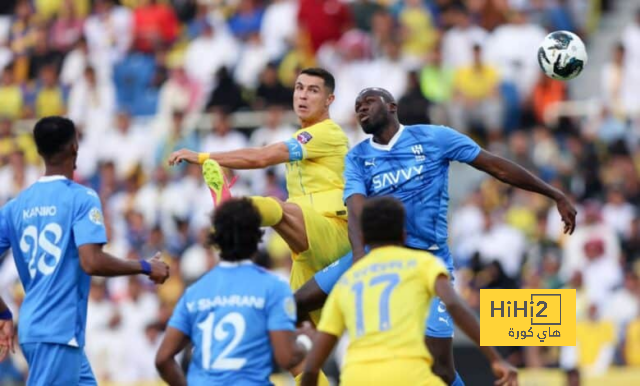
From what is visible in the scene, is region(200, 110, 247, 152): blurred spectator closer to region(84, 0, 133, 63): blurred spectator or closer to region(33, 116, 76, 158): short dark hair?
region(84, 0, 133, 63): blurred spectator

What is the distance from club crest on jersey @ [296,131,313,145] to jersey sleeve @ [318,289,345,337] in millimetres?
3312

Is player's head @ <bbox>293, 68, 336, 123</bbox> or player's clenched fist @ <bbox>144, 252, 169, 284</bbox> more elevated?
player's head @ <bbox>293, 68, 336, 123</bbox>

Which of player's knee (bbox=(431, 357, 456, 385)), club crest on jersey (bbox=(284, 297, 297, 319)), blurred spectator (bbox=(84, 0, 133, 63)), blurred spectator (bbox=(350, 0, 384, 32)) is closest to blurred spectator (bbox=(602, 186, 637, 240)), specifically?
blurred spectator (bbox=(350, 0, 384, 32))

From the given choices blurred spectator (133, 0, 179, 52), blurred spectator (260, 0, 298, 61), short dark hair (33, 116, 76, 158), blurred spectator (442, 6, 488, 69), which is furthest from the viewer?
blurred spectator (133, 0, 179, 52)

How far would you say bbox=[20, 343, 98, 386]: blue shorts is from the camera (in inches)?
464

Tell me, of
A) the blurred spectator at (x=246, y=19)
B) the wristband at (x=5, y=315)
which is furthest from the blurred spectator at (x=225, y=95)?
the wristband at (x=5, y=315)

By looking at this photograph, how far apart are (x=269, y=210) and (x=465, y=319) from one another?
299 centimetres

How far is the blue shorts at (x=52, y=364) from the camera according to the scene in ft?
38.6

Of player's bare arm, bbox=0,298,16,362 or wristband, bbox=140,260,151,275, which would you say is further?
player's bare arm, bbox=0,298,16,362

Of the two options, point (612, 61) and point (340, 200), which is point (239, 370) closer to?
point (340, 200)

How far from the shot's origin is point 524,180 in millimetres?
13062

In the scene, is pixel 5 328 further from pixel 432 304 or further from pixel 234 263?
pixel 432 304

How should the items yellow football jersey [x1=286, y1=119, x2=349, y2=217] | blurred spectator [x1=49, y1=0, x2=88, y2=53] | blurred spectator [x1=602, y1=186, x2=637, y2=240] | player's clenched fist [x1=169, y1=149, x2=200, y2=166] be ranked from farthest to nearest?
blurred spectator [x1=49, y1=0, x2=88, y2=53], blurred spectator [x1=602, y1=186, x2=637, y2=240], yellow football jersey [x1=286, y1=119, x2=349, y2=217], player's clenched fist [x1=169, y1=149, x2=200, y2=166]

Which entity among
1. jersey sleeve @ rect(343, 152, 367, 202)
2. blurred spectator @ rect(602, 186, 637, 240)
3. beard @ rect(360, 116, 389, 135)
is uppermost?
beard @ rect(360, 116, 389, 135)
